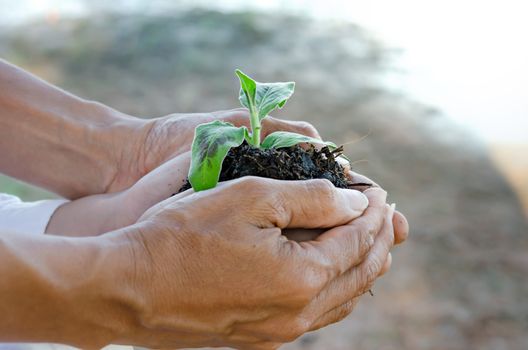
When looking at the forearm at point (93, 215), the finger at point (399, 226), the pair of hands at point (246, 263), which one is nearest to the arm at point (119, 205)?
the forearm at point (93, 215)

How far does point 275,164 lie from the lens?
1452mm

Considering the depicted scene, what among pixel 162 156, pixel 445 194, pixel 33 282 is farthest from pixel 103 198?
pixel 445 194

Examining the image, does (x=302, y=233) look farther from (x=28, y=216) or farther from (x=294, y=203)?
(x=28, y=216)

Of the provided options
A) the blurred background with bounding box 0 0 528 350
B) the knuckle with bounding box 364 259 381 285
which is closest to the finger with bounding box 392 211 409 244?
the knuckle with bounding box 364 259 381 285

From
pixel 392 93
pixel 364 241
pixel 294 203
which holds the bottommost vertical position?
pixel 392 93

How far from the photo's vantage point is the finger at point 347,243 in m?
1.35

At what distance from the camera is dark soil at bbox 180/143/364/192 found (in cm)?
145

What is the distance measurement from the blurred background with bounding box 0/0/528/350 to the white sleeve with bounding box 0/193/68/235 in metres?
1.29

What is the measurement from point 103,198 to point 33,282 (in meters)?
0.74

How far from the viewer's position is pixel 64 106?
197 centimetres

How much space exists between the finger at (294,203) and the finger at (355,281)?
98 millimetres

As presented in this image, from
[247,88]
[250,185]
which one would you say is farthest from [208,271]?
[247,88]

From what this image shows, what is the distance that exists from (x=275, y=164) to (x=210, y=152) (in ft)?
0.55

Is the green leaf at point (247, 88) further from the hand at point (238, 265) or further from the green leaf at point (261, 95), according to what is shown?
the hand at point (238, 265)
